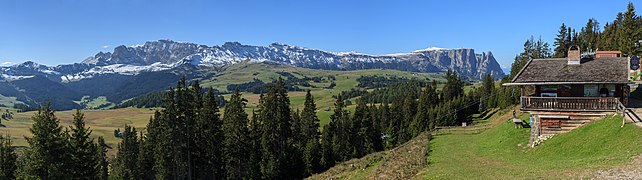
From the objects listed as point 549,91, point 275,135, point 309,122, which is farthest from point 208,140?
point 549,91

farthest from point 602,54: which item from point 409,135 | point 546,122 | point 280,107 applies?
point 409,135

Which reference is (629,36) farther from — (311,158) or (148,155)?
(148,155)

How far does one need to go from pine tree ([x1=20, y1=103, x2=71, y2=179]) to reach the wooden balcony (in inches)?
1609

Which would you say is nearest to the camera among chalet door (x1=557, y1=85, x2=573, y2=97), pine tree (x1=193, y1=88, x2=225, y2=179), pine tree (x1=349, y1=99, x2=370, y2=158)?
chalet door (x1=557, y1=85, x2=573, y2=97)

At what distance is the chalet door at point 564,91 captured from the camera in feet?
113

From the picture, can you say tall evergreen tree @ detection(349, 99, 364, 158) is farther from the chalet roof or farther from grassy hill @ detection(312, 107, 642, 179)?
the chalet roof

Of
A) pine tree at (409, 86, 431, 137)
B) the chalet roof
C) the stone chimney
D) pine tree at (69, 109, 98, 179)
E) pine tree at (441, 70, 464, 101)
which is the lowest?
pine tree at (409, 86, 431, 137)

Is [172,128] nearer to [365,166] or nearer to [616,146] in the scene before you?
[365,166]

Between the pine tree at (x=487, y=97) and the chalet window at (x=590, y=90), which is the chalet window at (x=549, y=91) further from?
the pine tree at (x=487, y=97)

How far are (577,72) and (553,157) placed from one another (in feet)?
32.4

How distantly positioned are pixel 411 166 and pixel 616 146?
13.2 metres

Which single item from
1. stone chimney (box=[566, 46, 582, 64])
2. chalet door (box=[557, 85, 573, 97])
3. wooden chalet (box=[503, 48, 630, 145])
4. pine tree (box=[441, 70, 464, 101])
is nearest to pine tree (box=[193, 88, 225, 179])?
wooden chalet (box=[503, 48, 630, 145])

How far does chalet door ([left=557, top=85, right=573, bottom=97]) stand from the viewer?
34.4m

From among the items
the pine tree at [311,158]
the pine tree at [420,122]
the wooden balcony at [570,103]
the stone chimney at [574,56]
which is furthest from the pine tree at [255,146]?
the stone chimney at [574,56]
